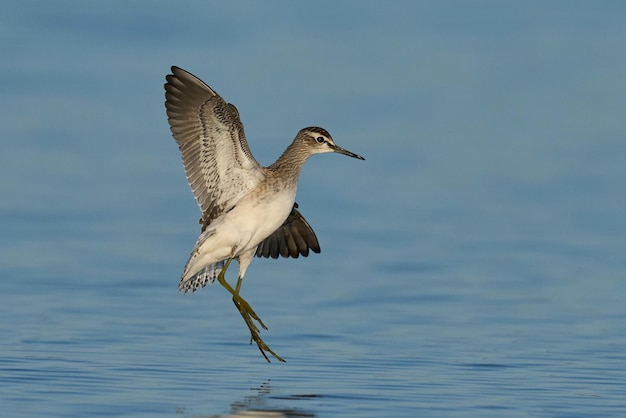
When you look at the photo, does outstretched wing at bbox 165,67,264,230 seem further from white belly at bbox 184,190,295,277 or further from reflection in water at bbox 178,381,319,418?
reflection in water at bbox 178,381,319,418

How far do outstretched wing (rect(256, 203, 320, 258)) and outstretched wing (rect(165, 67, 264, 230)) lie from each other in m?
1.84

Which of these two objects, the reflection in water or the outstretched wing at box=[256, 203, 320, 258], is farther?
the outstretched wing at box=[256, 203, 320, 258]

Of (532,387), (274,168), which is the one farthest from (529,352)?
(274,168)

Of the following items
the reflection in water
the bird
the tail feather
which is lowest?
the reflection in water

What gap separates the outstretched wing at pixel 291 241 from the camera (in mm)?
16188

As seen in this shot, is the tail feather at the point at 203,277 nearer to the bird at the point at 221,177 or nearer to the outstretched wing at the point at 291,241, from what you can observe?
the bird at the point at 221,177

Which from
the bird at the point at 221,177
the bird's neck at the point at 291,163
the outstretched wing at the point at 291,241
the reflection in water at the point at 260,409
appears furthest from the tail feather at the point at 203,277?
the reflection in water at the point at 260,409

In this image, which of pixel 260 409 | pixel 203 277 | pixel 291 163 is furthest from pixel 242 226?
pixel 260 409

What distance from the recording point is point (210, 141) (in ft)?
46.6

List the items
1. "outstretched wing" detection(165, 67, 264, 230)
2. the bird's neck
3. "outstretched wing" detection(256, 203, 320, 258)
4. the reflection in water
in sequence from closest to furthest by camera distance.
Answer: the reflection in water
"outstretched wing" detection(165, 67, 264, 230)
the bird's neck
"outstretched wing" detection(256, 203, 320, 258)

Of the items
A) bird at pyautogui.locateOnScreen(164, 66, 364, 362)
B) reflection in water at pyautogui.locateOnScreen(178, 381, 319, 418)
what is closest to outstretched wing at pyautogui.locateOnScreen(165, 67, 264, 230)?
bird at pyautogui.locateOnScreen(164, 66, 364, 362)

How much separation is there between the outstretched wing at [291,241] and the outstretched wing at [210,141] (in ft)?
6.03

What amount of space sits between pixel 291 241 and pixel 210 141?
2367 millimetres

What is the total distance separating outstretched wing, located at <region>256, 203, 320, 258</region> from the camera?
16188 millimetres
